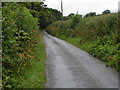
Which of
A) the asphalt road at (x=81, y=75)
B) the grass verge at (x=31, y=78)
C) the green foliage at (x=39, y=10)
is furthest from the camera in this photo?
the green foliage at (x=39, y=10)

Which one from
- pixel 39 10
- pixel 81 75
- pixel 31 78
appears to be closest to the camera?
pixel 31 78

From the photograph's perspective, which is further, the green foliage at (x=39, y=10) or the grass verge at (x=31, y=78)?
the green foliage at (x=39, y=10)

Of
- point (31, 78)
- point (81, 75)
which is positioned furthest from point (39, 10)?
point (31, 78)

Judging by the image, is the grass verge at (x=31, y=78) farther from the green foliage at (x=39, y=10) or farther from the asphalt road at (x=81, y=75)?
the green foliage at (x=39, y=10)

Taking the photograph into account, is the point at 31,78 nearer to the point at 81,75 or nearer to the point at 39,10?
the point at 81,75

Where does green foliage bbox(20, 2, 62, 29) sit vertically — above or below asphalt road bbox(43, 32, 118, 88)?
above

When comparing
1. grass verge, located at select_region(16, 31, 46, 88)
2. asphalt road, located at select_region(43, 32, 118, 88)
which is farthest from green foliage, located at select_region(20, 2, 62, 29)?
grass verge, located at select_region(16, 31, 46, 88)

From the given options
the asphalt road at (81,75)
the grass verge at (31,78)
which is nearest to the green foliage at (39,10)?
the asphalt road at (81,75)

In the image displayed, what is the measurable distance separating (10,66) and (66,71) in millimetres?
2652

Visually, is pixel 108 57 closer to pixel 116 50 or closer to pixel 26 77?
pixel 116 50

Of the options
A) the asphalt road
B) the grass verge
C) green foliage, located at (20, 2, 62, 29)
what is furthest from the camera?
green foliage, located at (20, 2, 62, 29)

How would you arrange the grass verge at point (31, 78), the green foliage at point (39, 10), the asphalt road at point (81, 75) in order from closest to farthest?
the grass verge at point (31, 78)
the asphalt road at point (81, 75)
the green foliage at point (39, 10)

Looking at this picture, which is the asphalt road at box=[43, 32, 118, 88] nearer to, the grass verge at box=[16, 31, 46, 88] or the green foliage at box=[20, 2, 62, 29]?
the grass verge at box=[16, 31, 46, 88]

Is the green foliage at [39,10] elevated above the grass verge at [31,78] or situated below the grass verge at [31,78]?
above
